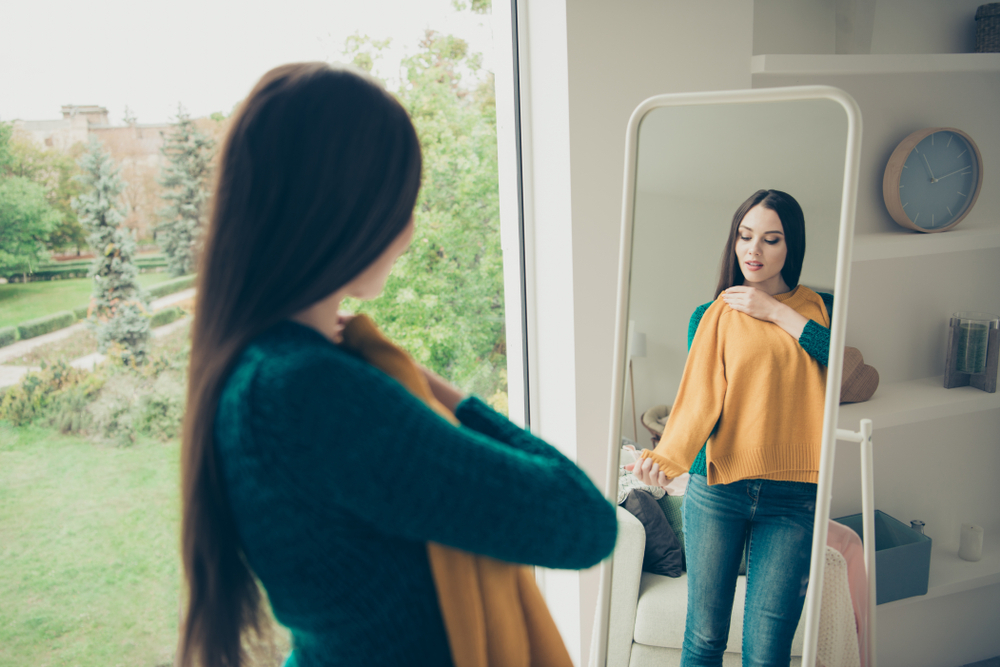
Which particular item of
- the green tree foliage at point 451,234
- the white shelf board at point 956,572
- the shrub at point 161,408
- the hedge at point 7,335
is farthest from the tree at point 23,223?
the white shelf board at point 956,572

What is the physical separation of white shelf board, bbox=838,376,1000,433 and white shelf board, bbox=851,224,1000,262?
0.35 metres

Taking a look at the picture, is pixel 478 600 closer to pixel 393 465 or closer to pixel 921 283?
pixel 393 465

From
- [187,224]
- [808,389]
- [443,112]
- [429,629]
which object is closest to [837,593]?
[808,389]

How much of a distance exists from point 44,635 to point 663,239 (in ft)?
4.92

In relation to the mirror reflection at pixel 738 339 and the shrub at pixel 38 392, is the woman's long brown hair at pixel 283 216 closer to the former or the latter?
the mirror reflection at pixel 738 339

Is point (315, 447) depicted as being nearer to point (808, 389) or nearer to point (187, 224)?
point (808, 389)

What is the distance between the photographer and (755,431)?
101 cm

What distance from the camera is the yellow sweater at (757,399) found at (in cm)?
101

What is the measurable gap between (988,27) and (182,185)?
2067 mm

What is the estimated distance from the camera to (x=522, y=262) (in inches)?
70.3

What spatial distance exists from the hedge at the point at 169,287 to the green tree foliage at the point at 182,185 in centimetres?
2

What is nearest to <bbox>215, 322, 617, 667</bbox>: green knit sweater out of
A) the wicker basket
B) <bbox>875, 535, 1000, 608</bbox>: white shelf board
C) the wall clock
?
the wall clock

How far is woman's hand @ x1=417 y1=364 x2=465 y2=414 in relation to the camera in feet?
2.32

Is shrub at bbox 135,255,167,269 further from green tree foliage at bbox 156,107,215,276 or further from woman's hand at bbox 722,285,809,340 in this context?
woman's hand at bbox 722,285,809,340
